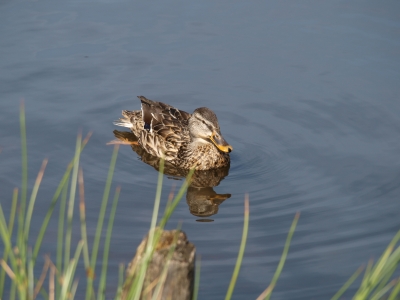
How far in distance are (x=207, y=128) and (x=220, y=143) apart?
336mm

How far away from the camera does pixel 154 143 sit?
31.2ft

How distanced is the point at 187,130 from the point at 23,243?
20.7 feet

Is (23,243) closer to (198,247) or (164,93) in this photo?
(198,247)

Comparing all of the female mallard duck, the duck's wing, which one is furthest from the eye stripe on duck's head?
the duck's wing

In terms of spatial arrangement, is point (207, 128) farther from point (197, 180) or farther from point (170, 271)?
point (170, 271)

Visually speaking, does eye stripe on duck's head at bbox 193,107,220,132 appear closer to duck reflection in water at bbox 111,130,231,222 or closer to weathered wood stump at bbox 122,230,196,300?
duck reflection in water at bbox 111,130,231,222

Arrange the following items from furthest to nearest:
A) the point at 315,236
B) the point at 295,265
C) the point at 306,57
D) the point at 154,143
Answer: the point at 306,57 < the point at 154,143 < the point at 315,236 < the point at 295,265

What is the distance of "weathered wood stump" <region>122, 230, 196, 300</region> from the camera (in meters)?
3.47

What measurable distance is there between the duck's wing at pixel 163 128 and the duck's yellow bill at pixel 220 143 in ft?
2.52

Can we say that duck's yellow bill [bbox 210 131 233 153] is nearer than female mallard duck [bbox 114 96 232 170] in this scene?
Yes

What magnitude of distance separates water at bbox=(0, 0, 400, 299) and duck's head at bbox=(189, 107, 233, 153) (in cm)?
43

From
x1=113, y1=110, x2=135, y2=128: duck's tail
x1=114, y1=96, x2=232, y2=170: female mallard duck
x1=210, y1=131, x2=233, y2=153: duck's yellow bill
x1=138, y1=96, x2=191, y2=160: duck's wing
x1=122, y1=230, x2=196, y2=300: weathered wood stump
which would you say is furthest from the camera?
x1=113, y1=110, x2=135, y2=128: duck's tail

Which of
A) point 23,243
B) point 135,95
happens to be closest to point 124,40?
point 135,95

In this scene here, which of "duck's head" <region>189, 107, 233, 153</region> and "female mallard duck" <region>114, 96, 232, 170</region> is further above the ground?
"duck's head" <region>189, 107, 233, 153</region>
